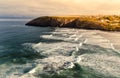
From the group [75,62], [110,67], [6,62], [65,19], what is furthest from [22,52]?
[65,19]

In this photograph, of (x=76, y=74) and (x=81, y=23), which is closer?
(x=76, y=74)

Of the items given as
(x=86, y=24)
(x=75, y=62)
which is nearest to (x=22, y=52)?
(x=75, y=62)

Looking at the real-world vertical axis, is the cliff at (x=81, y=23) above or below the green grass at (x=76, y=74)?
above

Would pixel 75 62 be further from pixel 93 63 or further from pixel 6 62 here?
pixel 6 62

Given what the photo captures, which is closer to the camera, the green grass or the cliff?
the green grass

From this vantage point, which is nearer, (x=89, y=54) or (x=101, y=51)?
(x=89, y=54)

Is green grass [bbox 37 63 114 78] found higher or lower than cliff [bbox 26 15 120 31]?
lower

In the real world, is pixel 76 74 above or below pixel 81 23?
below

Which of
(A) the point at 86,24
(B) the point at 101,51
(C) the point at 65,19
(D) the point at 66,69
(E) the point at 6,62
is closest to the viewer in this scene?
(D) the point at 66,69

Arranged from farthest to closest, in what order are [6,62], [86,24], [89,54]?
1. [86,24]
2. [89,54]
3. [6,62]

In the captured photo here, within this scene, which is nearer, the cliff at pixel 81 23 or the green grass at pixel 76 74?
the green grass at pixel 76 74
